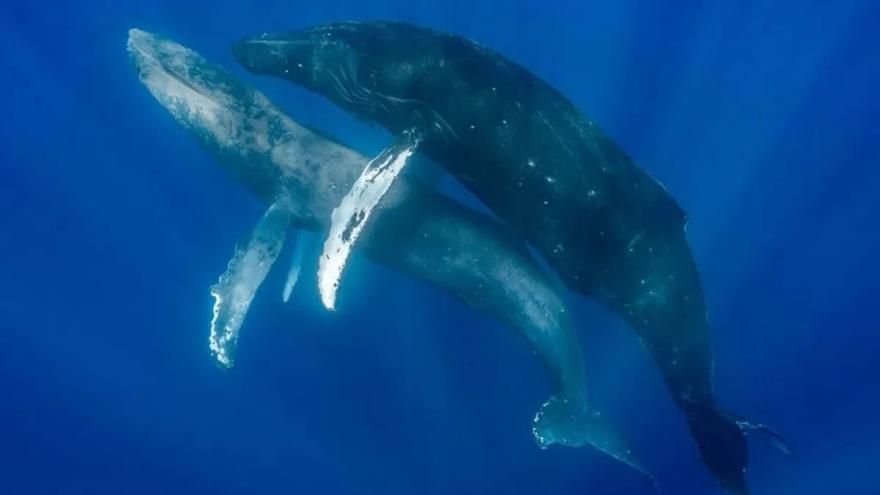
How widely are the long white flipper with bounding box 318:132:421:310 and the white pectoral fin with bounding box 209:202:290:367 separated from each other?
5.37 feet

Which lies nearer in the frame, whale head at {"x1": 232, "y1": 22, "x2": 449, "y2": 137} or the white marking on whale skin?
whale head at {"x1": 232, "y1": 22, "x2": 449, "y2": 137}

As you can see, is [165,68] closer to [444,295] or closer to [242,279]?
[242,279]

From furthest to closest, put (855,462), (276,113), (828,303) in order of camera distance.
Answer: (855,462), (828,303), (276,113)

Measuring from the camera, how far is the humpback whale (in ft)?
32.0

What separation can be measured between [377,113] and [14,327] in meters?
17.6

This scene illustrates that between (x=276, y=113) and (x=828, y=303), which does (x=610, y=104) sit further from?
(x=276, y=113)

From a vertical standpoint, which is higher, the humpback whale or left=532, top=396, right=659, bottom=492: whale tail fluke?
the humpback whale

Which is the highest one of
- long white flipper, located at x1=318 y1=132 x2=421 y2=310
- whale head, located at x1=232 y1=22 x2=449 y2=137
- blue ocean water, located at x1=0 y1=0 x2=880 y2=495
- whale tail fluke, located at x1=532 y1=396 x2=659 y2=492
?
blue ocean water, located at x1=0 y1=0 x2=880 y2=495

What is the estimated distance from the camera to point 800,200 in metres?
12.9

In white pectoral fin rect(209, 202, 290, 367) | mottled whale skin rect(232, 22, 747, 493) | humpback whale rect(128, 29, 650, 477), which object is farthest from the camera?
humpback whale rect(128, 29, 650, 477)

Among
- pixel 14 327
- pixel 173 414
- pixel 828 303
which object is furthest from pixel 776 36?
pixel 14 327

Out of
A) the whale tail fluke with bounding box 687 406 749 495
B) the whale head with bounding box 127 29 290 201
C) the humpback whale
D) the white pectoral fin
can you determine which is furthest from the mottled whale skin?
the white pectoral fin

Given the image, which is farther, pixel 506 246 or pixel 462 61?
pixel 506 246

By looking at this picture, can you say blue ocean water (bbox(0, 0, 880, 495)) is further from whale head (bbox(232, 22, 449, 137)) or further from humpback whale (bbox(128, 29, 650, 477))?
whale head (bbox(232, 22, 449, 137))
